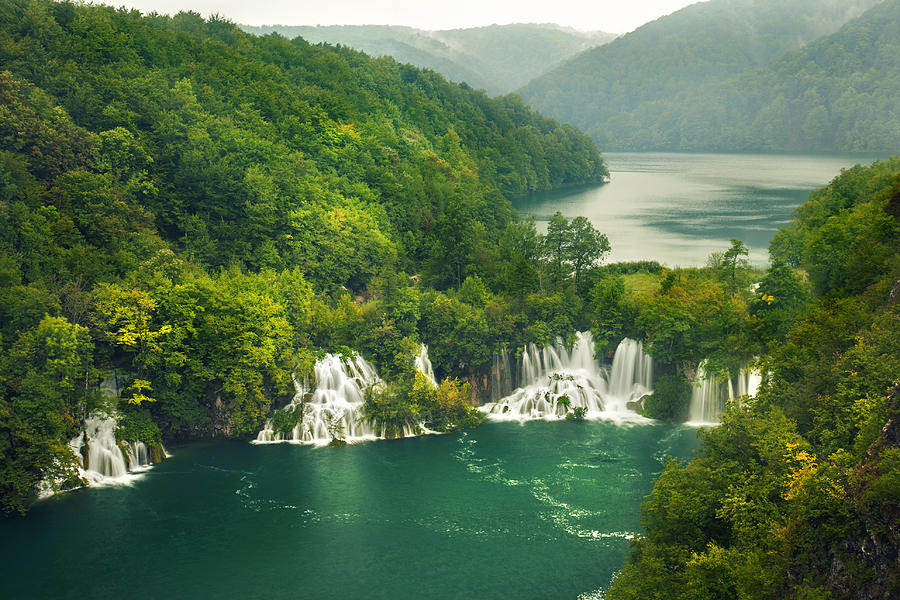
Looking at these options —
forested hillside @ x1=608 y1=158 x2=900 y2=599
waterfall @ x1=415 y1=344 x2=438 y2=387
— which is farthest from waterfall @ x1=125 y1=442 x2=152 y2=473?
forested hillside @ x1=608 y1=158 x2=900 y2=599

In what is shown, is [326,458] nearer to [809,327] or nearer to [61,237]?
[61,237]

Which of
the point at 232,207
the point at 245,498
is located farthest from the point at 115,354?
the point at 232,207

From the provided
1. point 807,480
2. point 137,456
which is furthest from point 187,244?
point 807,480

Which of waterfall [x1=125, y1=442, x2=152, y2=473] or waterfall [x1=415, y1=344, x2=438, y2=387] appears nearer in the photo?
waterfall [x1=125, y1=442, x2=152, y2=473]

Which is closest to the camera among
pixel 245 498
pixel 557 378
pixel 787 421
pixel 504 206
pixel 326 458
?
pixel 787 421

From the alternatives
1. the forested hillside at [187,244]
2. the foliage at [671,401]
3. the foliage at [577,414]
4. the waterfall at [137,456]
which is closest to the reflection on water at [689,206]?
the forested hillside at [187,244]

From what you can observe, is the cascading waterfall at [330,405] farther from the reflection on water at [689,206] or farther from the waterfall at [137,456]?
the reflection on water at [689,206]

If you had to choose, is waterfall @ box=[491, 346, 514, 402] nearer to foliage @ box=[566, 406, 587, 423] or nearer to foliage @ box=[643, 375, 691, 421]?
foliage @ box=[566, 406, 587, 423]
